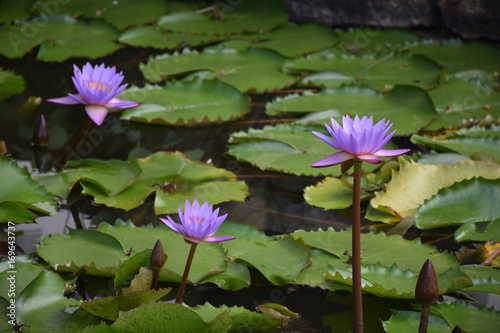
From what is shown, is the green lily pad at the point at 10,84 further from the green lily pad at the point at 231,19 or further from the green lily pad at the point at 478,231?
the green lily pad at the point at 478,231

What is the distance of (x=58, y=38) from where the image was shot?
3639 millimetres

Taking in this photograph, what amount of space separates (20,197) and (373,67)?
194cm

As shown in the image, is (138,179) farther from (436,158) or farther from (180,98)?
(436,158)

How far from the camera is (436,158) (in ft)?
7.61

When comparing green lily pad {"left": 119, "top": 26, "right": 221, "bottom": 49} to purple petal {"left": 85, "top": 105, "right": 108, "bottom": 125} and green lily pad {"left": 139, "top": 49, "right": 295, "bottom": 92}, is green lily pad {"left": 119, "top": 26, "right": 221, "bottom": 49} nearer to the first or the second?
green lily pad {"left": 139, "top": 49, "right": 295, "bottom": 92}

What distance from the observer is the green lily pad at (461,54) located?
10.8ft

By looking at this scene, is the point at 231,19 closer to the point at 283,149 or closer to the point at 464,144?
the point at 283,149

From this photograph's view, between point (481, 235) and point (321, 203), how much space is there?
512mm

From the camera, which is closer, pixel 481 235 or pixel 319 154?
pixel 481 235

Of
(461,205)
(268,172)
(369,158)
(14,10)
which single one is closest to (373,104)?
(268,172)

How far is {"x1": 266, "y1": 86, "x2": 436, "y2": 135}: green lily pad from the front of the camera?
2686 millimetres

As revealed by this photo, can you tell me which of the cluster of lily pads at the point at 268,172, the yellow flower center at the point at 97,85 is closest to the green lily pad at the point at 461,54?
the cluster of lily pads at the point at 268,172

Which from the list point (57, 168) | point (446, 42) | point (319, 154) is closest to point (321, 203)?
point (319, 154)

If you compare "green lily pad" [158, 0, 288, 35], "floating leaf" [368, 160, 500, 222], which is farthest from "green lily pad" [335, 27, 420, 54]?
"floating leaf" [368, 160, 500, 222]
